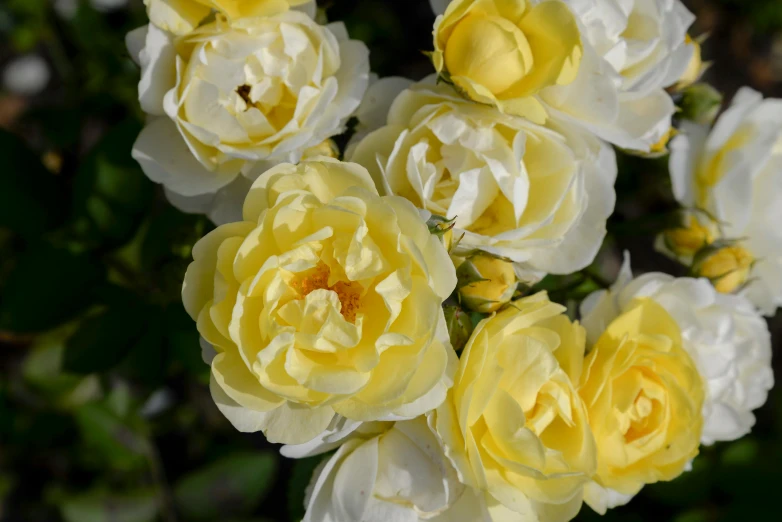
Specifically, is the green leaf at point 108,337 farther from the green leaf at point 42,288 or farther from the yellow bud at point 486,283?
the yellow bud at point 486,283

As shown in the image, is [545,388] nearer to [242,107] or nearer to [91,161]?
[242,107]

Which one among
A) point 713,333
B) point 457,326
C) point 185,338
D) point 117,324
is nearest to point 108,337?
point 117,324

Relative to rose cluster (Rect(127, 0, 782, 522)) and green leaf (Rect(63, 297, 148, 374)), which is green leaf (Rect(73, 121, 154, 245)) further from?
rose cluster (Rect(127, 0, 782, 522))

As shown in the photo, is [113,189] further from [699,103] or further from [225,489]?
[699,103]

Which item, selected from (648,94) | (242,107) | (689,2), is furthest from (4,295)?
(689,2)

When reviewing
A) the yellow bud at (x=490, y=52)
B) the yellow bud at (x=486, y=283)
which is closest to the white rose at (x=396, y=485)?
the yellow bud at (x=486, y=283)

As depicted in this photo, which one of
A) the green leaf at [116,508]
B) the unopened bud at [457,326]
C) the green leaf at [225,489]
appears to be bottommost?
the green leaf at [116,508]

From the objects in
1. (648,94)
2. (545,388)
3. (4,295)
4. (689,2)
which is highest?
(648,94)
